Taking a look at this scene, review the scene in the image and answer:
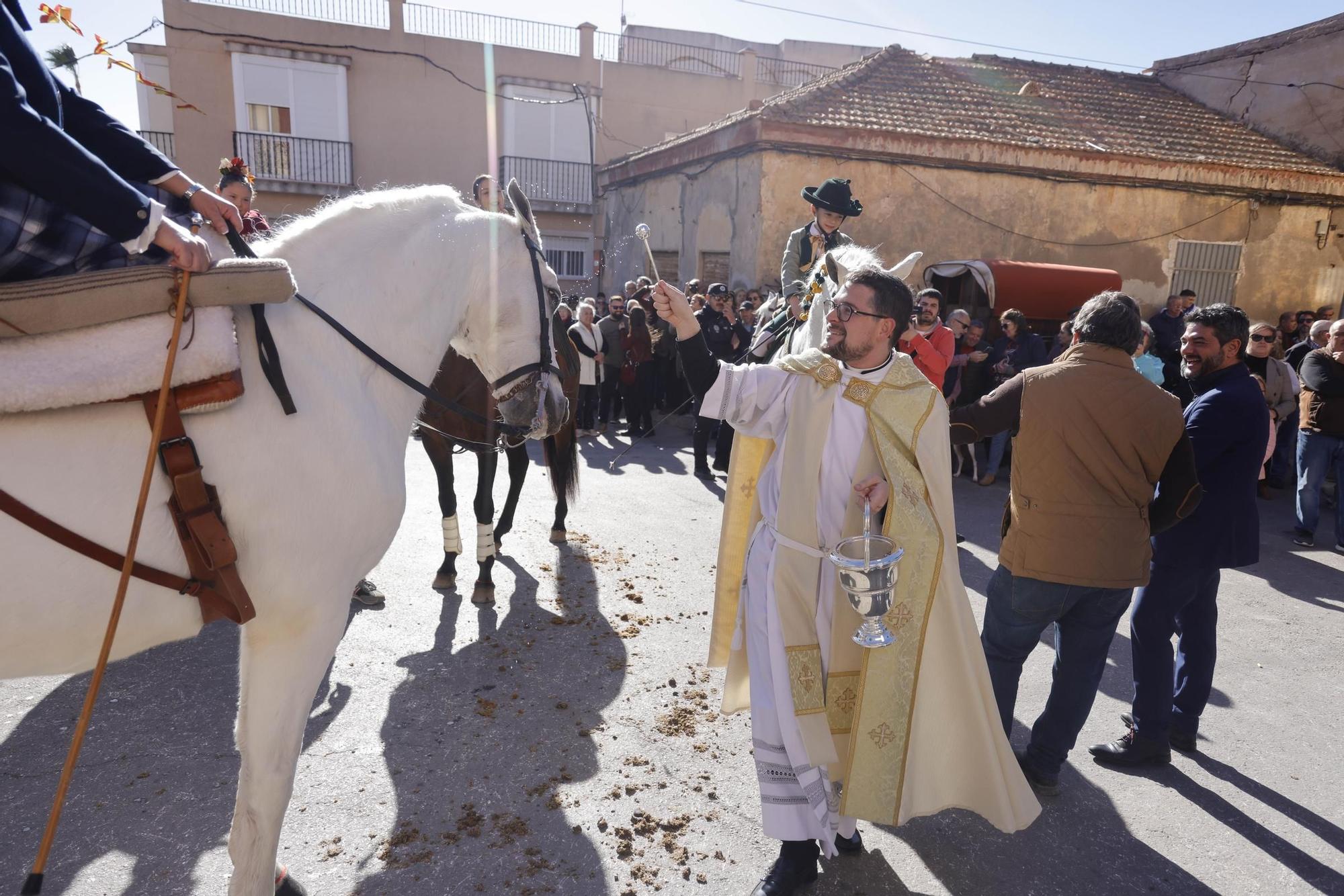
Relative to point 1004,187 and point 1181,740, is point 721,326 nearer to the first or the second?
point 1004,187

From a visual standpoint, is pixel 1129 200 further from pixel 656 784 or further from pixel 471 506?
pixel 656 784

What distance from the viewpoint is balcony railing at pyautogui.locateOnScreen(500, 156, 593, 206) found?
2153 centimetres

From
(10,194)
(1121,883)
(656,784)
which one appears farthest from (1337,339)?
(10,194)

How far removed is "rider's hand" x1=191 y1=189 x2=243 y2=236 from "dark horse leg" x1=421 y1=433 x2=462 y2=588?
277 cm

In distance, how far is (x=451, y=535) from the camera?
518 centimetres

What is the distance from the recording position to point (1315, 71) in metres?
15.5

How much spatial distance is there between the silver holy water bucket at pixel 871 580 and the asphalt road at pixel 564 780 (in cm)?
97

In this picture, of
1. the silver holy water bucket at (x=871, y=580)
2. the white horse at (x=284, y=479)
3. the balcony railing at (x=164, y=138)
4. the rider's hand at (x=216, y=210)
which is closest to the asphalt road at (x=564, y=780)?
the white horse at (x=284, y=479)

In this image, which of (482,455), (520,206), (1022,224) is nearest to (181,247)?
(520,206)

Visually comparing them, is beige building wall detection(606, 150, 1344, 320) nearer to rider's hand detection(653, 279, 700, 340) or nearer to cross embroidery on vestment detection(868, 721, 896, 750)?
rider's hand detection(653, 279, 700, 340)

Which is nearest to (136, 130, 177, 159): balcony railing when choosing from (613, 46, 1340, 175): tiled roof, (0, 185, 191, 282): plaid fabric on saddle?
(613, 46, 1340, 175): tiled roof

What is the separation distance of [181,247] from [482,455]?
323 centimetres

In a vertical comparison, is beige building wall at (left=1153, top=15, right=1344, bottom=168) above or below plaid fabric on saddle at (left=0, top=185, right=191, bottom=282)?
above

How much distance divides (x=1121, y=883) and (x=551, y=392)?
2.70m
